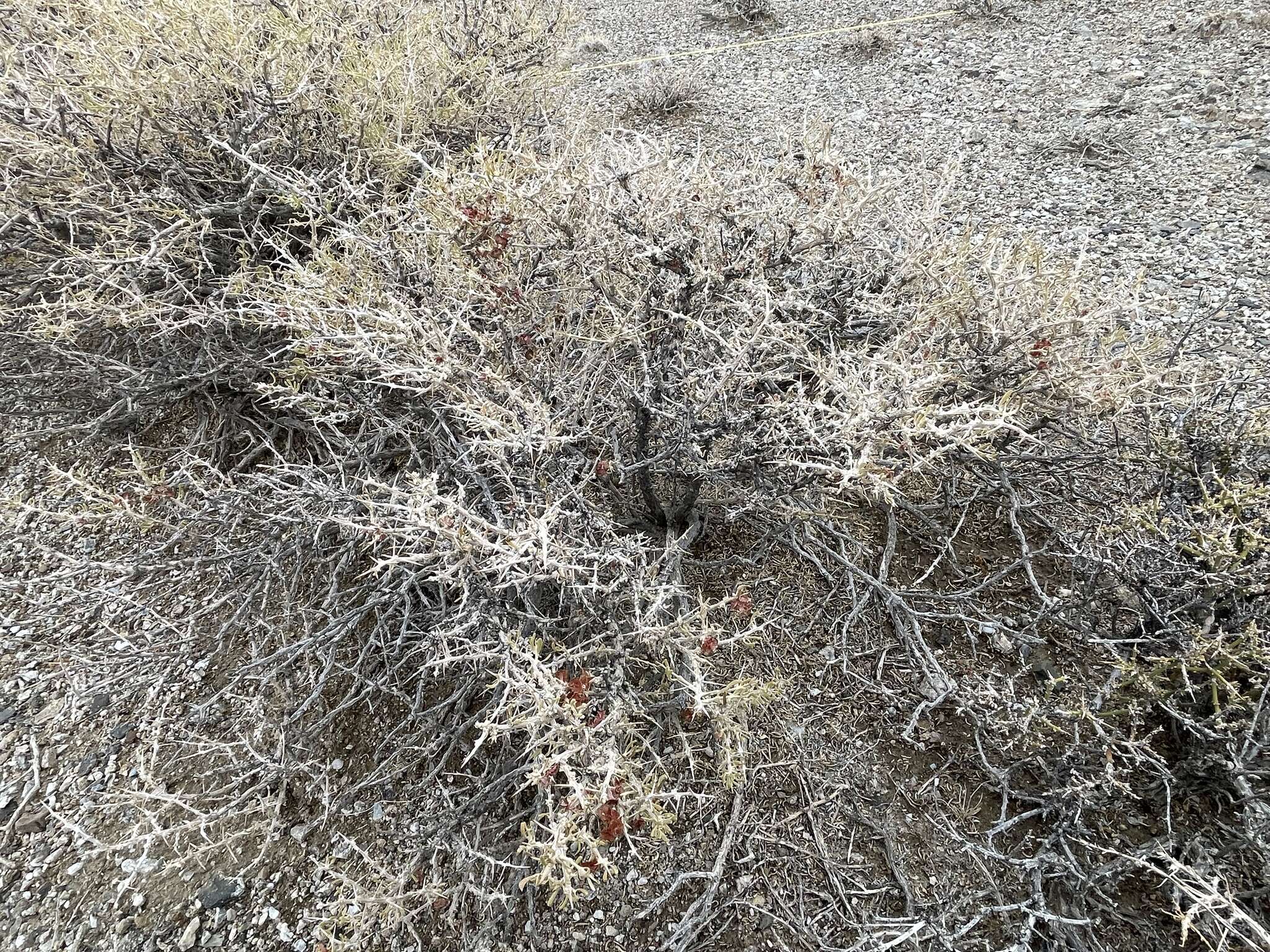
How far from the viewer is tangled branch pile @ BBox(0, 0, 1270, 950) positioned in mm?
1674

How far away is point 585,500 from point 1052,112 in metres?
5.03

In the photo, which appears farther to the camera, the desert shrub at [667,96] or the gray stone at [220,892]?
the desert shrub at [667,96]

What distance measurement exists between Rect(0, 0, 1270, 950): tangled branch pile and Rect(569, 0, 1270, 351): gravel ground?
124cm

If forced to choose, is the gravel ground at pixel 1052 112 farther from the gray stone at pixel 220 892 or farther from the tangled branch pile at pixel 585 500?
the gray stone at pixel 220 892

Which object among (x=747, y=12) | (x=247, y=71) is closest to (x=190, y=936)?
(x=247, y=71)

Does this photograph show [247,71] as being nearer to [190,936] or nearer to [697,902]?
[190,936]

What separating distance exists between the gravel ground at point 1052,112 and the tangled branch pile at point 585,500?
1.24 meters

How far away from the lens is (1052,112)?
15.7 ft

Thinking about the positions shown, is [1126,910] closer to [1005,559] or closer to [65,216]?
[1005,559]

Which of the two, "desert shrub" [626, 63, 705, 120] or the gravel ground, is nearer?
the gravel ground

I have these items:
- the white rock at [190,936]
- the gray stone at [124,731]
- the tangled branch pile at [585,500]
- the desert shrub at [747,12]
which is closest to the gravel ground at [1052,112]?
the desert shrub at [747,12]

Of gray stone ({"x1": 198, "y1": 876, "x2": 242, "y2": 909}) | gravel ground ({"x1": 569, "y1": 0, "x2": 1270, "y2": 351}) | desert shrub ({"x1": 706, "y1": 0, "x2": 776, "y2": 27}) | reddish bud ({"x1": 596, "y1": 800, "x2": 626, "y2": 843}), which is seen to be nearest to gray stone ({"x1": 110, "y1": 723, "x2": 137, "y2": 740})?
gray stone ({"x1": 198, "y1": 876, "x2": 242, "y2": 909})

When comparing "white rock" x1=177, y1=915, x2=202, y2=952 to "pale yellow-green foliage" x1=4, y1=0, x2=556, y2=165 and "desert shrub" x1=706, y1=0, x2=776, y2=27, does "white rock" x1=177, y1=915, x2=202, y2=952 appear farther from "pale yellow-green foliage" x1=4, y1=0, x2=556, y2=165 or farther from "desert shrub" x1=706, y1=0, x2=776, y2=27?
"desert shrub" x1=706, y1=0, x2=776, y2=27

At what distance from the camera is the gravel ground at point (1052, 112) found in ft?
11.7
